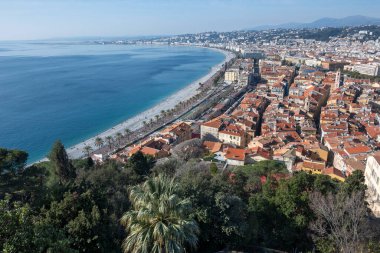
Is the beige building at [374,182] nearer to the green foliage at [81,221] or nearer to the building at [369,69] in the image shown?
the green foliage at [81,221]

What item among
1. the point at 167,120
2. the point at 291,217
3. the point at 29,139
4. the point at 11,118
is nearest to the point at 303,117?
the point at 167,120

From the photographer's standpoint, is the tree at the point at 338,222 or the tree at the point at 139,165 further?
the tree at the point at 139,165

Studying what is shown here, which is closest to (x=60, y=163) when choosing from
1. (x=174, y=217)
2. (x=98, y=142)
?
(x=174, y=217)

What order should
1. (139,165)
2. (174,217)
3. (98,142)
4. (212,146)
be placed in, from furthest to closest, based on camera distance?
(98,142), (212,146), (139,165), (174,217)

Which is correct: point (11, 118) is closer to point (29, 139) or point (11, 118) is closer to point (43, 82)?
point (29, 139)

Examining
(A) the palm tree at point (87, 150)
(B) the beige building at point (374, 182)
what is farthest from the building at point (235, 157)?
(A) the palm tree at point (87, 150)

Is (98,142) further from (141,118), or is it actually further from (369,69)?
(369,69)
